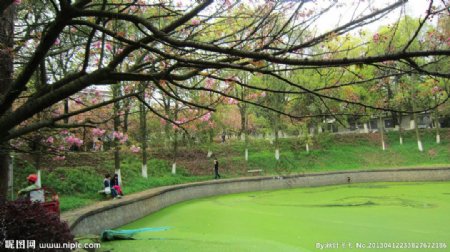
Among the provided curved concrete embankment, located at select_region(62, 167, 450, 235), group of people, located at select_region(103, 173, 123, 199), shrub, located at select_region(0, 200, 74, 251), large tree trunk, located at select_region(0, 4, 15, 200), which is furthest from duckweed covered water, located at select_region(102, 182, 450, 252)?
large tree trunk, located at select_region(0, 4, 15, 200)

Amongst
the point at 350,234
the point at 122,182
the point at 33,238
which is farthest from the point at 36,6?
the point at 122,182

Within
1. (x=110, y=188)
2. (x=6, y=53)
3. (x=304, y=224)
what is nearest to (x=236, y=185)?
(x=110, y=188)

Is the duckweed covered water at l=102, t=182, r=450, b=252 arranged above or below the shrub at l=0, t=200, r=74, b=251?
below

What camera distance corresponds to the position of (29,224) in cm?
274

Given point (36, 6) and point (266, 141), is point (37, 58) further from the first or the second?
point (266, 141)

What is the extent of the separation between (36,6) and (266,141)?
18.5 m

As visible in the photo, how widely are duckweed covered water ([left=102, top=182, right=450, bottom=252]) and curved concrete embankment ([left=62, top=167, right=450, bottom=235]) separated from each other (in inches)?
12.9

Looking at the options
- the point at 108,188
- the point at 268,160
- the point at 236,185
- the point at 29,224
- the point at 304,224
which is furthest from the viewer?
the point at 268,160

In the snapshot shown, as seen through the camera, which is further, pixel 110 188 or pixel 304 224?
pixel 110 188

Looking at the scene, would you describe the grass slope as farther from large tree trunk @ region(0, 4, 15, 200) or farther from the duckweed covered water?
large tree trunk @ region(0, 4, 15, 200)

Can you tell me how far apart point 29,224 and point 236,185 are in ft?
36.3

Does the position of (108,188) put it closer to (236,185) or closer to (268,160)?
(236,185)

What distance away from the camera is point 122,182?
11.9 meters

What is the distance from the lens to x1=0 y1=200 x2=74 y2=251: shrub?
2631 mm
